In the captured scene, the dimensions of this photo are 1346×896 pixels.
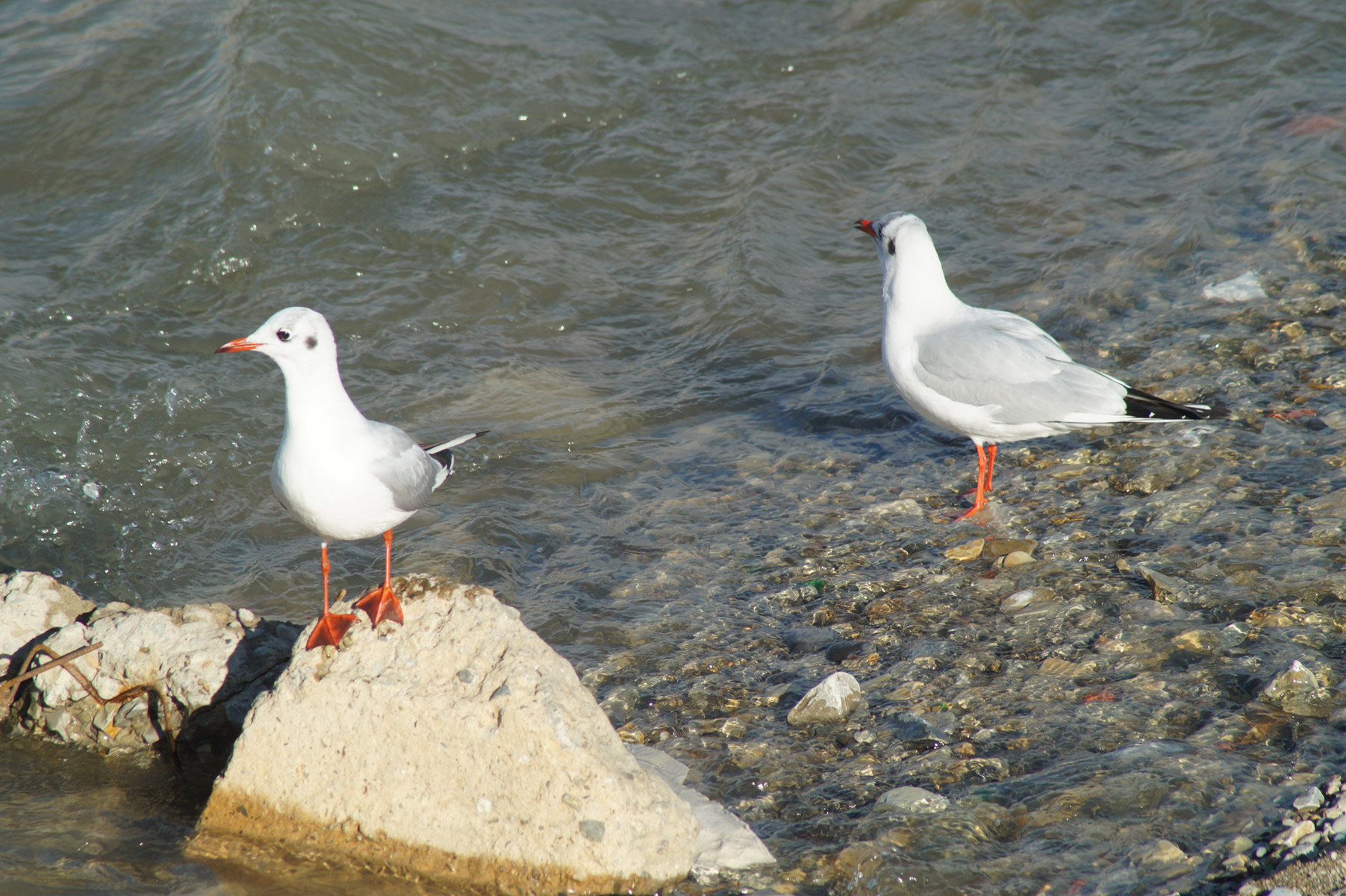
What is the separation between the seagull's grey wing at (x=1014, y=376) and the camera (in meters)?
4.98

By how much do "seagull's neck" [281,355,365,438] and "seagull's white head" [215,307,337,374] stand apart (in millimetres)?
18

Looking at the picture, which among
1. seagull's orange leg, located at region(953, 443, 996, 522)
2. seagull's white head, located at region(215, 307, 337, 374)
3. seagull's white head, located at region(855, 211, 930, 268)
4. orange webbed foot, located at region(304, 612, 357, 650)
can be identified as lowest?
seagull's orange leg, located at region(953, 443, 996, 522)

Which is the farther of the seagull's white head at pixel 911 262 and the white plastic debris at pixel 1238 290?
the white plastic debris at pixel 1238 290

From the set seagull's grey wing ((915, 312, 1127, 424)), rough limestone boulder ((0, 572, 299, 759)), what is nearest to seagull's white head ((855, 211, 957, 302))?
seagull's grey wing ((915, 312, 1127, 424))

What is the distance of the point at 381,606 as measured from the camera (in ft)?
11.6

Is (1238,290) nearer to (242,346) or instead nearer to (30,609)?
(242,346)

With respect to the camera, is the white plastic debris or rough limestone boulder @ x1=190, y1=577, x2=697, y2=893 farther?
the white plastic debris

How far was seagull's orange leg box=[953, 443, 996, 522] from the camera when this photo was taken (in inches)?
199

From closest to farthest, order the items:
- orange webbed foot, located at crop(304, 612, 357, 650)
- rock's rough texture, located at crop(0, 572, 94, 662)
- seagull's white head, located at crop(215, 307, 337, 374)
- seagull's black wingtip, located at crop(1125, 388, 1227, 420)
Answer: orange webbed foot, located at crop(304, 612, 357, 650), seagull's white head, located at crop(215, 307, 337, 374), rock's rough texture, located at crop(0, 572, 94, 662), seagull's black wingtip, located at crop(1125, 388, 1227, 420)

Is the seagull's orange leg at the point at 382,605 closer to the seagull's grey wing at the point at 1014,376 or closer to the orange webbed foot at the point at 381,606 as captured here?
the orange webbed foot at the point at 381,606

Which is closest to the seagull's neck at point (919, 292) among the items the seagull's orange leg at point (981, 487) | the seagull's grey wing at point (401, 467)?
the seagull's orange leg at point (981, 487)

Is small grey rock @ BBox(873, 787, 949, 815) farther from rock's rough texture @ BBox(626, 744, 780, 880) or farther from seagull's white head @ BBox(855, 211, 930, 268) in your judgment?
seagull's white head @ BBox(855, 211, 930, 268)

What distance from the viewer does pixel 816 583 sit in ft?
15.3

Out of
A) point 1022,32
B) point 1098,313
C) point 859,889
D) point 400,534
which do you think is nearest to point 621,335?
point 400,534
